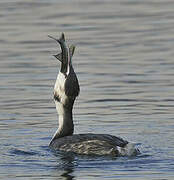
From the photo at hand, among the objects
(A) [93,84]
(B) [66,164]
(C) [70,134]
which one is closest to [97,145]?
(B) [66,164]

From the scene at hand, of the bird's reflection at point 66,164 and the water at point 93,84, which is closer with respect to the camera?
the bird's reflection at point 66,164

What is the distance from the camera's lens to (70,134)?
16047 mm

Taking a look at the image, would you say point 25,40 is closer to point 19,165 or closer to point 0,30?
point 0,30

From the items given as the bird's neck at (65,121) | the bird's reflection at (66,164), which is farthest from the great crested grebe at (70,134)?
the bird's reflection at (66,164)

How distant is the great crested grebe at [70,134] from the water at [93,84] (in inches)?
6.8

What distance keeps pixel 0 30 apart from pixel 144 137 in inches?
380

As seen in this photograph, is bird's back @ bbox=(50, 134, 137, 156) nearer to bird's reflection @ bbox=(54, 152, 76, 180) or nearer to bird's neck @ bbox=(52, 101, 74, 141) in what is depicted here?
bird's reflection @ bbox=(54, 152, 76, 180)

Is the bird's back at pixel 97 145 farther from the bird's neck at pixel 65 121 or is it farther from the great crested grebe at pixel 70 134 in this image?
the bird's neck at pixel 65 121

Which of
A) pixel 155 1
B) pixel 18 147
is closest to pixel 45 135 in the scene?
pixel 18 147

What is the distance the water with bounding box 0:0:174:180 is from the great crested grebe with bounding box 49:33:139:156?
0.17 m

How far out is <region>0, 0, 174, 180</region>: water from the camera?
561 inches

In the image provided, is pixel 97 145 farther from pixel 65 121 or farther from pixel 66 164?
pixel 65 121

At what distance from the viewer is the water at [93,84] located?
14242 mm

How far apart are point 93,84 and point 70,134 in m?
3.28
